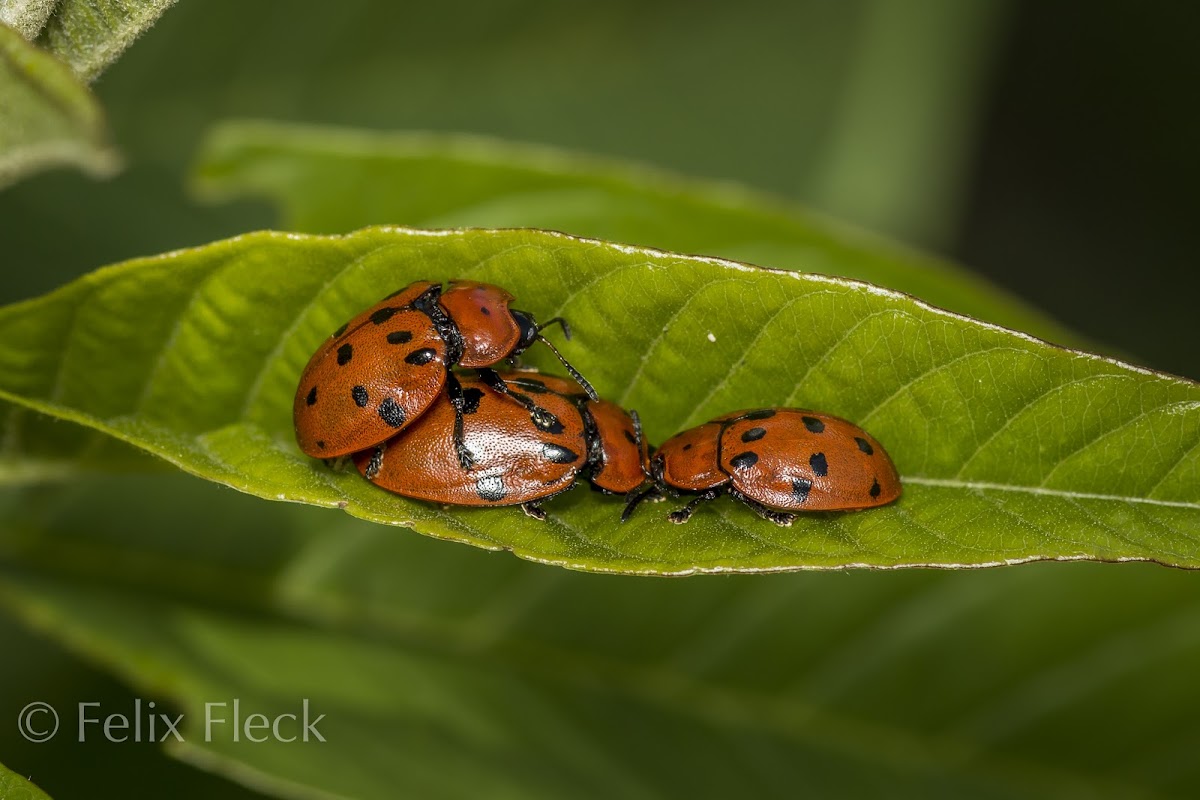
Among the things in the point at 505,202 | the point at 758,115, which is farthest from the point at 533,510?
the point at 758,115

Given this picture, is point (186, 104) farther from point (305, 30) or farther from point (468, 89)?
point (468, 89)

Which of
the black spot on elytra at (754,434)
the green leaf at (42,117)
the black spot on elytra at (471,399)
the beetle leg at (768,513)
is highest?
the green leaf at (42,117)

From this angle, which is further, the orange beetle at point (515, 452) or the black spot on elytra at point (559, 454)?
the black spot on elytra at point (559, 454)

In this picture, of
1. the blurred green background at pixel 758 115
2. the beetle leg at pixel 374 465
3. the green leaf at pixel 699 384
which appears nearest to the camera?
the green leaf at pixel 699 384

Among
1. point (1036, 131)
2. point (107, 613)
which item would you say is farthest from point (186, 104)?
point (1036, 131)

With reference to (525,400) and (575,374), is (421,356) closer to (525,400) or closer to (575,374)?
(525,400)

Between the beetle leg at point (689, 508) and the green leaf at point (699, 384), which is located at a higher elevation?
the green leaf at point (699, 384)

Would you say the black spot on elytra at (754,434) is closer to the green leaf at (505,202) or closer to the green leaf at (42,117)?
the green leaf at (505,202)

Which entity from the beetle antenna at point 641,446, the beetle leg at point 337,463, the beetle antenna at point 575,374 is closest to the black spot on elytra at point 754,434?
the beetle antenna at point 641,446
